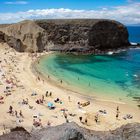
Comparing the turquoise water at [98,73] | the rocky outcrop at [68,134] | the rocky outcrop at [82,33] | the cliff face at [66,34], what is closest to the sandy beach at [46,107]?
the turquoise water at [98,73]

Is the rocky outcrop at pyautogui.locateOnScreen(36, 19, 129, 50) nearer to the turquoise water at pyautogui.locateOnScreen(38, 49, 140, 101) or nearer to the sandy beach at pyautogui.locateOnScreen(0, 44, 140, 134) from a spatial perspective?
the turquoise water at pyautogui.locateOnScreen(38, 49, 140, 101)

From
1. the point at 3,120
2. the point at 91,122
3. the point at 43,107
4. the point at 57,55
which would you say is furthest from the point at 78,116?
the point at 57,55

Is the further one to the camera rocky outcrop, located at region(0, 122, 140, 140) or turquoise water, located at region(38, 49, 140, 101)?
turquoise water, located at region(38, 49, 140, 101)

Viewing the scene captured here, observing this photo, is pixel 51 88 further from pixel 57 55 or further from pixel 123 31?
pixel 123 31

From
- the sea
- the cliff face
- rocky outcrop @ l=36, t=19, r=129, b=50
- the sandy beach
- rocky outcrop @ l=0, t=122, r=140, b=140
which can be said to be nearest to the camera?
rocky outcrop @ l=0, t=122, r=140, b=140

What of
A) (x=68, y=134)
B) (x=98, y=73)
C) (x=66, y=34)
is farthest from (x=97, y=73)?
(x=68, y=134)

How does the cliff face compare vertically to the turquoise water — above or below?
above

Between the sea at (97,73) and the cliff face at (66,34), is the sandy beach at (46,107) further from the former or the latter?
the cliff face at (66,34)

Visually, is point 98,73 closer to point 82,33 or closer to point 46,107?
point 46,107

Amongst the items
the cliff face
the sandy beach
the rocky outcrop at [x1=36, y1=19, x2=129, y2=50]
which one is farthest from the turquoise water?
the cliff face
